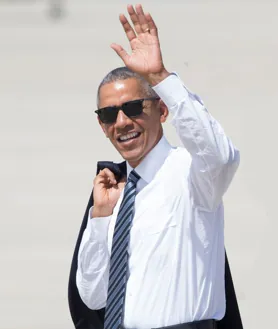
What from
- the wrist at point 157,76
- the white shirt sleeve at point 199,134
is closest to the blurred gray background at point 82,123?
the white shirt sleeve at point 199,134

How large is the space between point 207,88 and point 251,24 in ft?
3.73

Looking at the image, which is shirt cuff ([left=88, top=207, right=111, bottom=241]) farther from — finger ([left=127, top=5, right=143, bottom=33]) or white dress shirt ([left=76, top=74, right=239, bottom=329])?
finger ([left=127, top=5, right=143, bottom=33])

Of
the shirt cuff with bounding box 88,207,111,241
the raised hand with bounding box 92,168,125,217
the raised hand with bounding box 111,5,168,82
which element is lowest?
the shirt cuff with bounding box 88,207,111,241

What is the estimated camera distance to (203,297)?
3266 mm

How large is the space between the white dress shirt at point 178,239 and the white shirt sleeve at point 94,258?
21 centimetres

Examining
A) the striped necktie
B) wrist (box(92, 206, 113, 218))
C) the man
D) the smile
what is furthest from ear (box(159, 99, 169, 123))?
wrist (box(92, 206, 113, 218))

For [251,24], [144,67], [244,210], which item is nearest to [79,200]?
[244,210]

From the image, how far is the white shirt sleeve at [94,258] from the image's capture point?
3.54 meters

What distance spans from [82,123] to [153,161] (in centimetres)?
495

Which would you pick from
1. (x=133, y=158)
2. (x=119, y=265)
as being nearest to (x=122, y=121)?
(x=133, y=158)

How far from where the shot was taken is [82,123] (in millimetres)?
8344

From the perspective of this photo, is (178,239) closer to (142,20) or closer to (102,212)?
(102,212)

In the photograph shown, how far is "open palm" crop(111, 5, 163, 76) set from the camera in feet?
10.2

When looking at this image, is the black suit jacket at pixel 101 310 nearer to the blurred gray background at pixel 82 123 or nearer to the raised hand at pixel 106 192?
the raised hand at pixel 106 192
